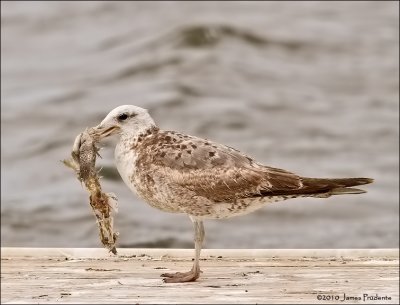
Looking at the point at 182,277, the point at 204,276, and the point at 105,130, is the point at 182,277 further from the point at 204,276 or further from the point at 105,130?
the point at 105,130

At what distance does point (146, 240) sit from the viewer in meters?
21.5

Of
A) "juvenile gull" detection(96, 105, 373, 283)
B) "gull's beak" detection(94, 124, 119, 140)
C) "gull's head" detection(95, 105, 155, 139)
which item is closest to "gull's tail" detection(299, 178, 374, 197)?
"juvenile gull" detection(96, 105, 373, 283)

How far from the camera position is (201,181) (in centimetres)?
959

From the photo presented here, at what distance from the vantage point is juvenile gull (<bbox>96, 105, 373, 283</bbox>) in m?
9.58

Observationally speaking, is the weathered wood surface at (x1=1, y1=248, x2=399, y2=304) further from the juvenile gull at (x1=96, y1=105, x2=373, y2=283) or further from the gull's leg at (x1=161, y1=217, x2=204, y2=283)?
the juvenile gull at (x1=96, y1=105, x2=373, y2=283)

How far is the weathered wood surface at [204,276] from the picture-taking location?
8.72 meters

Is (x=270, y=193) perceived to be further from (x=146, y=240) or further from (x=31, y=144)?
(x=31, y=144)

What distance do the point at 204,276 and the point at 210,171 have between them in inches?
33.1

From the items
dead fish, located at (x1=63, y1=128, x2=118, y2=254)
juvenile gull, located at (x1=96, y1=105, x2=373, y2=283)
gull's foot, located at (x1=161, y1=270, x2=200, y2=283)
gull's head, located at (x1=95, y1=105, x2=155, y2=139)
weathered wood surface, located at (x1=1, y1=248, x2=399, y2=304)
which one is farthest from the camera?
dead fish, located at (x1=63, y1=128, x2=118, y2=254)

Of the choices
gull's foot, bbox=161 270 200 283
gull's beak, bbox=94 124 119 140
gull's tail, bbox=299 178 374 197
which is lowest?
gull's foot, bbox=161 270 200 283

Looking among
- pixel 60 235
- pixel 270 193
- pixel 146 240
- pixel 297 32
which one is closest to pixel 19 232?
pixel 60 235

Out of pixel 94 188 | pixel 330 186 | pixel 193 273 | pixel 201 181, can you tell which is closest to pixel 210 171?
pixel 201 181

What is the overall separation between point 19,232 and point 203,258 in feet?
38.5

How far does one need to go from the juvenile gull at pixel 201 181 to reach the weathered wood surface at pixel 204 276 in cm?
48
